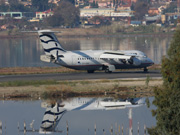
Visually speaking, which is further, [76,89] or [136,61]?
[136,61]

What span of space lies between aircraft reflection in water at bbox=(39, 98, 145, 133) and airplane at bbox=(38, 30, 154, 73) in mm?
17976

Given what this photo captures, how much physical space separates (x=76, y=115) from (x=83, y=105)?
506 centimetres

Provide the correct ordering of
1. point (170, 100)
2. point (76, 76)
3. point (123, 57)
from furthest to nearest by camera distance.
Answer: point (123, 57) < point (76, 76) < point (170, 100)

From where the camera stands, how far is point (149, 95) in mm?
68688

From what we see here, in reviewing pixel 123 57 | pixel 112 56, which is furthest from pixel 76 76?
pixel 123 57

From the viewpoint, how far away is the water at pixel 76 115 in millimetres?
51719

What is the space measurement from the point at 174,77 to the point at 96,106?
2737 cm

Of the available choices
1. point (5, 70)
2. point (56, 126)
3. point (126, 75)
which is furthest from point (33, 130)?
point (5, 70)

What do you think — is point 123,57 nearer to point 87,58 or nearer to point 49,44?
point 87,58

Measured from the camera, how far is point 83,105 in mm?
63375

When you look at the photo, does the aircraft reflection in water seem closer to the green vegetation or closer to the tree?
the green vegetation

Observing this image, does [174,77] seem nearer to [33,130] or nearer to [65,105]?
[33,130]

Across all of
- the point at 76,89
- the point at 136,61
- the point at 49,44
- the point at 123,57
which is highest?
the point at 49,44

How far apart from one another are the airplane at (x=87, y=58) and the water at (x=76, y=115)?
1797cm
